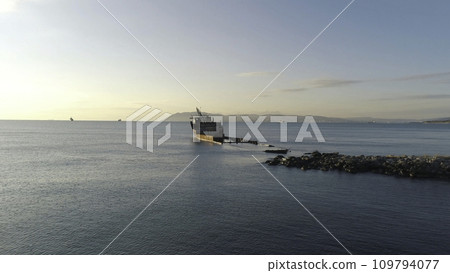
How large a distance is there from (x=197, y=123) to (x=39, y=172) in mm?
84323

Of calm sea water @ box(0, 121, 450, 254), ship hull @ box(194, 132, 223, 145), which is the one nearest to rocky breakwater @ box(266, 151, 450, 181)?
calm sea water @ box(0, 121, 450, 254)

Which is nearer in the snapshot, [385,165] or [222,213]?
[222,213]

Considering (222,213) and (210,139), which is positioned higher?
(210,139)

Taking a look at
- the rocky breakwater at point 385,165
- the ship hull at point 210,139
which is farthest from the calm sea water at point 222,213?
the ship hull at point 210,139

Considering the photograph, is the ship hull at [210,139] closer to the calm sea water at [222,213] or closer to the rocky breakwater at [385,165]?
the rocky breakwater at [385,165]

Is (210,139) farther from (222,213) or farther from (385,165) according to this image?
(222,213)

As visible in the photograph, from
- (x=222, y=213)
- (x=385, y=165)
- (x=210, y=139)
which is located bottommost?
(x=222, y=213)

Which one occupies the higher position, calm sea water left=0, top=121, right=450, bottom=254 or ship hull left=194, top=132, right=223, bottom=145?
ship hull left=194, top=132, right=223, bottom=145

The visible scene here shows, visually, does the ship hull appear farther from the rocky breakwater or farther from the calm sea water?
the calm sea water

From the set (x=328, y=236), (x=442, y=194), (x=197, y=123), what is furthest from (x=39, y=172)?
(x=197, y=123)

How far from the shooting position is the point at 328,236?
1956 centimetres

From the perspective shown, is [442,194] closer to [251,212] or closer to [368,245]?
[368,245]

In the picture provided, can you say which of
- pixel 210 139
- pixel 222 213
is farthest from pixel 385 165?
pixel 210 139

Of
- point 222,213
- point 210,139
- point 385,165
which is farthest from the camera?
point 210,139
